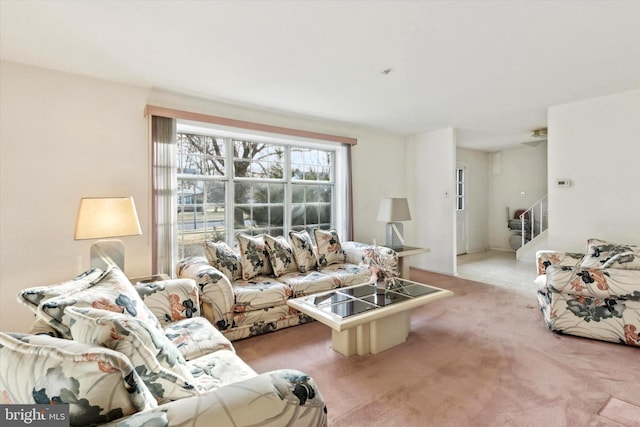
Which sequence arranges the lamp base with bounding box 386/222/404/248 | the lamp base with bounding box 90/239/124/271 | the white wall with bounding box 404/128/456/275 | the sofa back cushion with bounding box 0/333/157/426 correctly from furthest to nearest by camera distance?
the white wall with bounding box 404/128/456/275 < the lamp base with bounding box 386/222/404/248 < the lamp base with bounding box 90/239/124/271 < the sofa back cushion with bounding box 0/333/157/426

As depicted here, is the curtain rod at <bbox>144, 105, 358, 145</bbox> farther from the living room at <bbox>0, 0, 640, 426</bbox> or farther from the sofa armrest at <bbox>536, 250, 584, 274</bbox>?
the sofa armrest at <bbox>536, 250, 584, 274</bbox>

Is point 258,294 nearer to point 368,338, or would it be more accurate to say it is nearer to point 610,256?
point 368,338

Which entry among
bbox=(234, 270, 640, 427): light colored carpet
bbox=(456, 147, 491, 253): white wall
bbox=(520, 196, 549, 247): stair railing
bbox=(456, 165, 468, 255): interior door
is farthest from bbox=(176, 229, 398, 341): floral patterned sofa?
bbox=(520, 196, 549, 247): stair railing

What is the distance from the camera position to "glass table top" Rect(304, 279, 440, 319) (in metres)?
2.32

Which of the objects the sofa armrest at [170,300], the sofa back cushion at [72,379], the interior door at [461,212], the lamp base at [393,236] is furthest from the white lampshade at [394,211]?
the sofa back cushion at [72,379]

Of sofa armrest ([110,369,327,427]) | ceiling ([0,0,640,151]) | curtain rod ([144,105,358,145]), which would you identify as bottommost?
sofa armrest ([110,369,327,427])

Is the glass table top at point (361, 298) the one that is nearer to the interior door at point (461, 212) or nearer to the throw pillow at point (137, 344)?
the throw pillow at point (137, 344)

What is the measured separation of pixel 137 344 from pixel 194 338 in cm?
81

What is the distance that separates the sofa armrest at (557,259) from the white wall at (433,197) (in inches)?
63.5

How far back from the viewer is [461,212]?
22.9ft

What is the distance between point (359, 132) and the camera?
5.01 meters

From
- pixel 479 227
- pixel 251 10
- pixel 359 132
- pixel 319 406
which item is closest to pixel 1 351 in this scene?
pixel 319 406

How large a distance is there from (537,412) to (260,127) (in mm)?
3596

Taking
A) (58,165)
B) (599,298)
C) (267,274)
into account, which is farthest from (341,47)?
(599,298)
